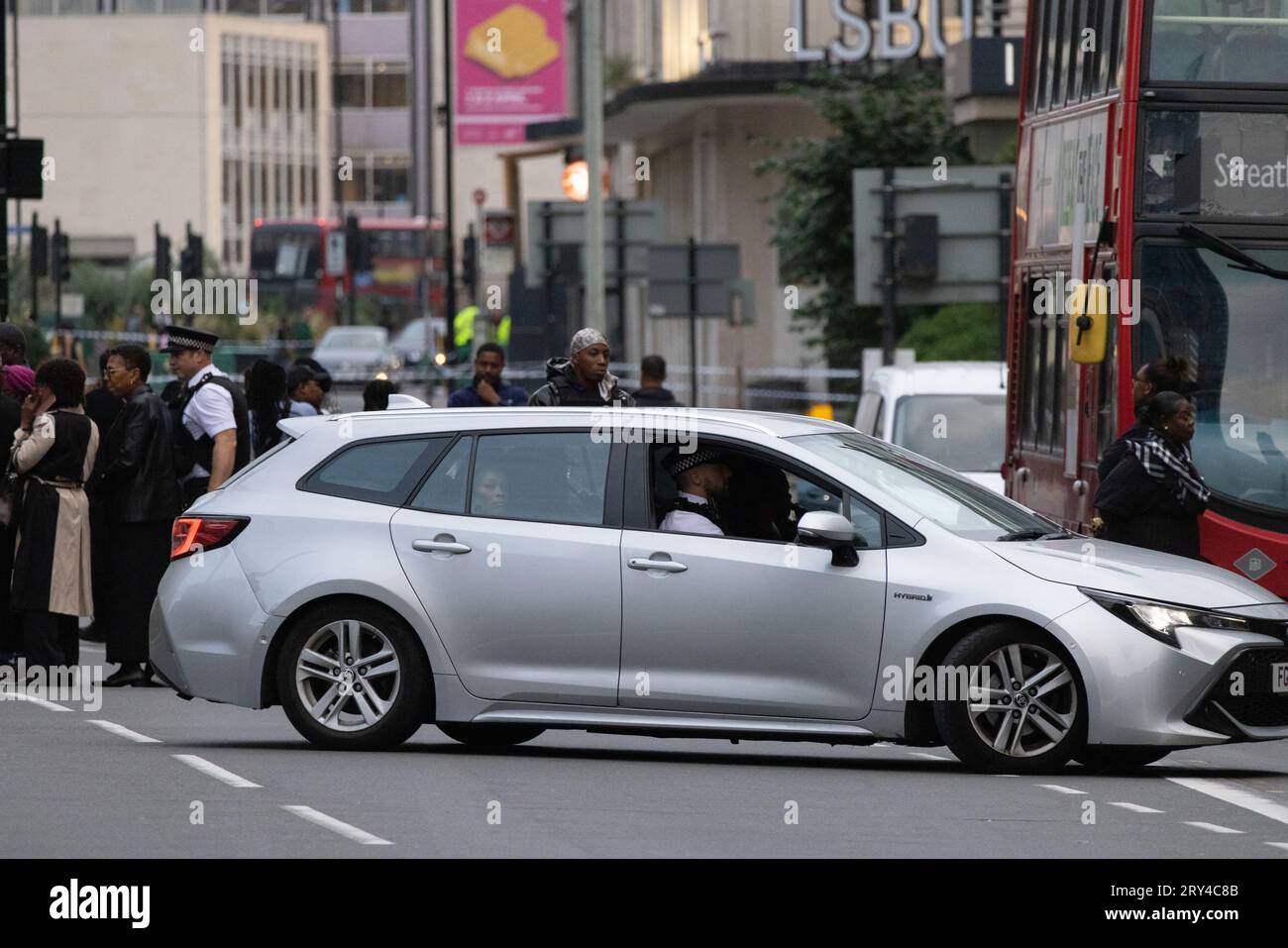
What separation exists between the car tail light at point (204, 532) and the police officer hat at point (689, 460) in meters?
1.90

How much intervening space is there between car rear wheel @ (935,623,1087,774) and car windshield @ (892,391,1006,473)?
8.17 m

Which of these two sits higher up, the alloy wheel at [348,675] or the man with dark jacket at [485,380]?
the man with dark jacket at [485,380]

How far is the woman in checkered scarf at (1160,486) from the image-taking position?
43.6 ft

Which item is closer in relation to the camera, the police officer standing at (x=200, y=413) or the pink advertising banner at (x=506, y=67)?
the police officer standing at (x=200, y=413)

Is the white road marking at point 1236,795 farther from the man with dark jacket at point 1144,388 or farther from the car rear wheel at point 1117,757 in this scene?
the man with dark jacket at point 1144,388

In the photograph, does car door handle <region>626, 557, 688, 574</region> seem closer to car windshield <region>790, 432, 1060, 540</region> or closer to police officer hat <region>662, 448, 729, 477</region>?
police officer hat <region>662, 448, 729, 477</region>

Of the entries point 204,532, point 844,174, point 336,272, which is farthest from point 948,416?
point 336,272

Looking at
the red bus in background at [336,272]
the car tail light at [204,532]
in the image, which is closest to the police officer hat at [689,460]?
the car tail light at [204,532]

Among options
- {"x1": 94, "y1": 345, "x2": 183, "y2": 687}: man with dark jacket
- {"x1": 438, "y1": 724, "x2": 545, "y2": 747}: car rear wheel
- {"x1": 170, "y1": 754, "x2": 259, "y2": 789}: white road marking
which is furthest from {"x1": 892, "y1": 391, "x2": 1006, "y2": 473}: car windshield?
{"x1": 170, "y1": 754, "x2": 259, "y2": 789}: white road marking

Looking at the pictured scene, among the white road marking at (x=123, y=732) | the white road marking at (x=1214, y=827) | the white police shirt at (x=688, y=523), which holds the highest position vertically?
the white police shirt at (x=688, y=523)

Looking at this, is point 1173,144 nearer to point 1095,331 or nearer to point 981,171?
point 1095,331

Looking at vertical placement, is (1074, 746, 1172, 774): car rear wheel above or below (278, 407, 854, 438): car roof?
below

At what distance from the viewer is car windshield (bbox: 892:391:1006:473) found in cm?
1939
